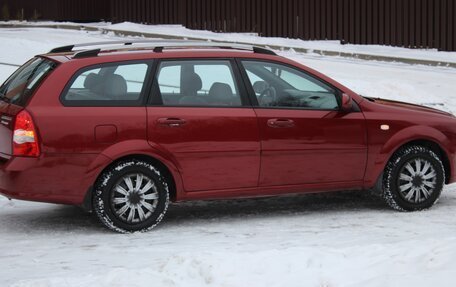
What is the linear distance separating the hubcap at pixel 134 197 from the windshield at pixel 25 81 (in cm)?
103

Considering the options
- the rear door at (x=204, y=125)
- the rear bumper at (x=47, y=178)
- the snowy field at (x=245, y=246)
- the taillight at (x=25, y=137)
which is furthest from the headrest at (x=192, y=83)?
the taillight at (x=25, y=137)

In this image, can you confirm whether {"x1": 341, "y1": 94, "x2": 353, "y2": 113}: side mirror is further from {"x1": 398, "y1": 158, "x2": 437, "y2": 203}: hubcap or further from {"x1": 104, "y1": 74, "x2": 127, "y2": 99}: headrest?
{"x1": 104, "y1": 74, "x2": 127, "y2": 99}: headrest

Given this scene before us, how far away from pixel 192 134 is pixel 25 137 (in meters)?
1.33

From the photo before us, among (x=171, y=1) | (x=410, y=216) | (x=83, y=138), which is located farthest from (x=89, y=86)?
(x=171, y=1)

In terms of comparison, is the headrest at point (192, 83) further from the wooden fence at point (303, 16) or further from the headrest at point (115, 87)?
the wooden fence at point (303, 16)

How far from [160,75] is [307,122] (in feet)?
4.31

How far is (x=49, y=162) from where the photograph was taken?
7.53 metres

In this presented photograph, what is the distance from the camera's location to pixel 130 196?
773 centimetres

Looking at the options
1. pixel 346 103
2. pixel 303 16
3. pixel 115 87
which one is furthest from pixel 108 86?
pixel 303 16

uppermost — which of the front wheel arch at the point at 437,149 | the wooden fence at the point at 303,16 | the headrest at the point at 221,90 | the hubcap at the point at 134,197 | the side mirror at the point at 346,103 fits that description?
the wooden fence at the point at 303,16

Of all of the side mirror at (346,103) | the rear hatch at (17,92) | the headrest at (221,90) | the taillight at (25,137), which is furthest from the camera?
the side mirror at (346,103)

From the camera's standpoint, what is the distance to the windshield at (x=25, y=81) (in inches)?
307

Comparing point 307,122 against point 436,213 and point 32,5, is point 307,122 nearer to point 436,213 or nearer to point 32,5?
point 436,213

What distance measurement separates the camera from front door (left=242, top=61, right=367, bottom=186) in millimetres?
8172
